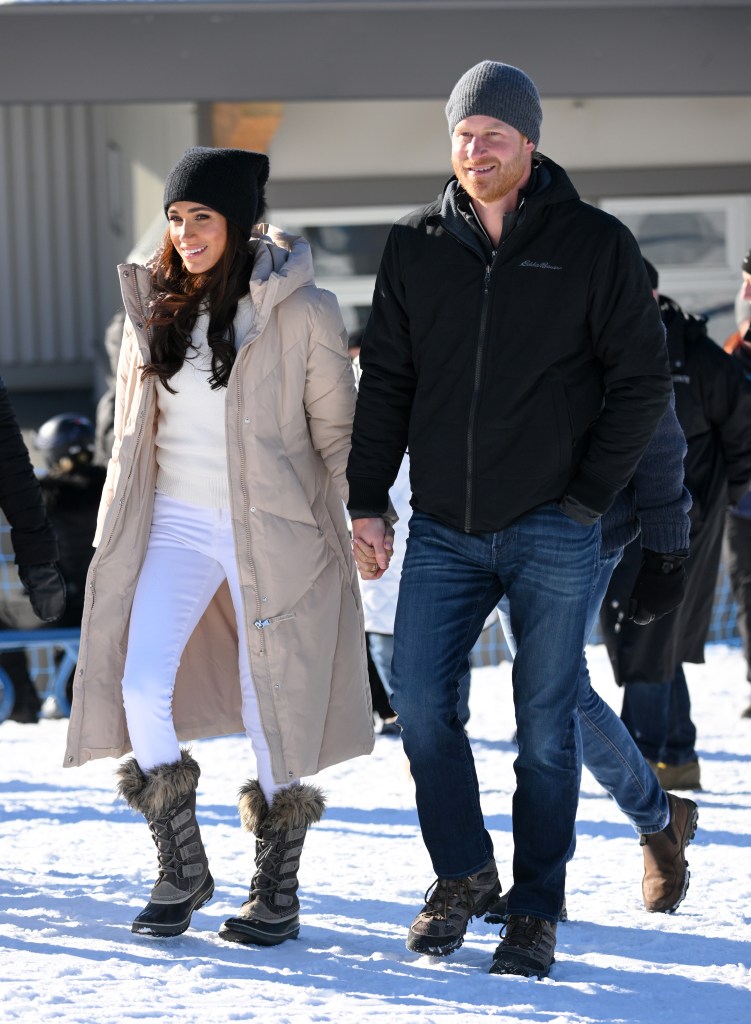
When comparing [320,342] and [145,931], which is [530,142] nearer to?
[320,342]

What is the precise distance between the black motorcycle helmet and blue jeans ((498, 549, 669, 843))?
3910mm

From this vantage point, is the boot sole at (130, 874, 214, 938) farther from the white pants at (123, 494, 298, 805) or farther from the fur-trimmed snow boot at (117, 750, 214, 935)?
the white pants at (123, 494, 298, 805)

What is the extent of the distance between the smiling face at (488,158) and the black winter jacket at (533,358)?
0.21ft

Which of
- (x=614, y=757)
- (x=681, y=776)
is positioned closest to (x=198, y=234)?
(x=614, y=757)

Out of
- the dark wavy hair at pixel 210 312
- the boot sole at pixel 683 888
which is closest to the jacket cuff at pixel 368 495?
the dark wavy hair at pixel 210 312

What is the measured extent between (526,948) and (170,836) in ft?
2.74

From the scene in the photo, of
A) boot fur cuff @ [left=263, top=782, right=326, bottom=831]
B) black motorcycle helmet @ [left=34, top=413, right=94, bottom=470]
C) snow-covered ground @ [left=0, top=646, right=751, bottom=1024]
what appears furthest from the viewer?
black motorcycle helmet @ [left=34, top=413, right=94, bottom=470]

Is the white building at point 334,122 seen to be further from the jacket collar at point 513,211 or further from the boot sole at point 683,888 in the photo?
the boot sole at point 683,888

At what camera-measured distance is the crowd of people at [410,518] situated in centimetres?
326

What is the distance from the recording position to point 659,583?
3.64m

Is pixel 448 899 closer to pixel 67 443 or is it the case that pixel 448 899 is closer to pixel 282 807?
pixel 282 807

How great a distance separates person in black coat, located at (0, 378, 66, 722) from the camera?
13.5 ft

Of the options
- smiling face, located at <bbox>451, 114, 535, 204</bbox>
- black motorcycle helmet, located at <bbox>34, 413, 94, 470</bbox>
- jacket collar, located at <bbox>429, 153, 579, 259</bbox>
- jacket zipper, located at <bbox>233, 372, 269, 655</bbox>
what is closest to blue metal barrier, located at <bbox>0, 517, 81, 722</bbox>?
black motorcycle helmet, located at <bbox>34, 413, 94, 470</bbox>

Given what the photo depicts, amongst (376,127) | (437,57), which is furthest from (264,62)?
A: (376,127)
